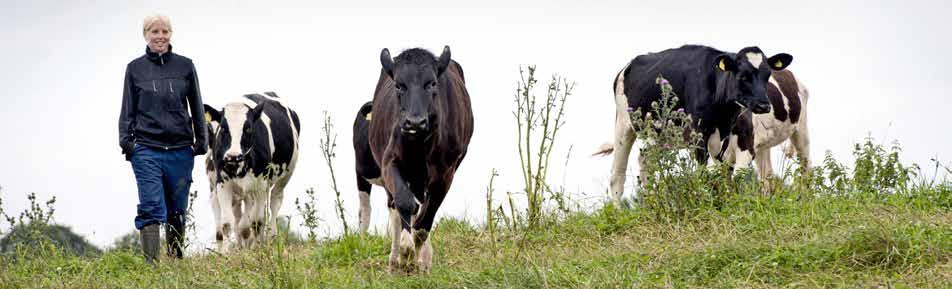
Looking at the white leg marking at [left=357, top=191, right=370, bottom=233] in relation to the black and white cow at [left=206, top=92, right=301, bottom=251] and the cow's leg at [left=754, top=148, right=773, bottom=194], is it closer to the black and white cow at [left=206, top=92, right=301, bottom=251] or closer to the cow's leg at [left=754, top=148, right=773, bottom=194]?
the black and white cow at [left=206, top=92, right=301, bottom=251]

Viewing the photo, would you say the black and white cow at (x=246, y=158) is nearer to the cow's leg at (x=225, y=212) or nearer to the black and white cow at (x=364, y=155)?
the cow's leg at (x=225, y=212)

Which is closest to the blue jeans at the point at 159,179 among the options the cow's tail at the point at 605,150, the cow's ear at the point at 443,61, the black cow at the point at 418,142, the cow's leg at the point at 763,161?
the black cow at the point at 418,142

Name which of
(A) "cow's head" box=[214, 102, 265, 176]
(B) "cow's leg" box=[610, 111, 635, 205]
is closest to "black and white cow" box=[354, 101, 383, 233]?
(A) "cow's head" box=[214, 102, 265, 176]

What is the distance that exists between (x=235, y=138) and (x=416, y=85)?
460 cm

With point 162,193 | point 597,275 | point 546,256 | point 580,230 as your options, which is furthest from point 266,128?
point 597,275

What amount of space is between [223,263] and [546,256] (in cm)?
256

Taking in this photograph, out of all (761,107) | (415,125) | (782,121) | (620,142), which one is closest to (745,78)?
(761,107)

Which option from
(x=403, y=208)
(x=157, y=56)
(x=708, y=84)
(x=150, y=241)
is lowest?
(x=150, y=241)

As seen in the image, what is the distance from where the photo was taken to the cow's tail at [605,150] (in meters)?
14.3

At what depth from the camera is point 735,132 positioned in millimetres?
12727

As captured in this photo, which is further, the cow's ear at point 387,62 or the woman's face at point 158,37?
the woman's face at point 158,37

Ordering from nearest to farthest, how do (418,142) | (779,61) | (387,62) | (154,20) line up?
(418,142)
(387,62)
(154,20)
(779,61)

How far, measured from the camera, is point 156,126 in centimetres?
963

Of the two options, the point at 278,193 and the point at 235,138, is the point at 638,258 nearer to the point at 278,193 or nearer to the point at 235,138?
the point at 235,138
